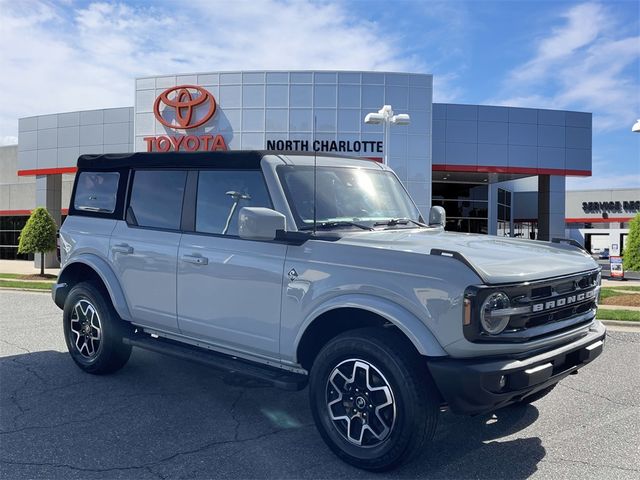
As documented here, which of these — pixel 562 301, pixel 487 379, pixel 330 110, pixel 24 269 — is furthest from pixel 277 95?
pixel 487 379

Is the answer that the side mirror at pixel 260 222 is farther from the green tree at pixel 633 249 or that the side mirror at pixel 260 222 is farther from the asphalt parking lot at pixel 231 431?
the green tree at pixel 633 249

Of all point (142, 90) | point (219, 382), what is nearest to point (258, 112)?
point (142, 90)

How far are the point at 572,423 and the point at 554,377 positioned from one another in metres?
1.27

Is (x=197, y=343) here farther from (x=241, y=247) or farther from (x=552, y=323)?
(x=552, y=323)

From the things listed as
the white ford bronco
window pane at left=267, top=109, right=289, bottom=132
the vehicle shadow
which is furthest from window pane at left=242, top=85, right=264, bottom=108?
the vehicle shadow

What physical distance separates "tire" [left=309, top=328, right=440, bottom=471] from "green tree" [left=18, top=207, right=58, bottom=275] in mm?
20667

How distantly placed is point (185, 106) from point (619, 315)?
20.2 metres

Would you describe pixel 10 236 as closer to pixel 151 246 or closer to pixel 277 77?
pixel 277 77

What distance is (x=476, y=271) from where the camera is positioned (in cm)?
315

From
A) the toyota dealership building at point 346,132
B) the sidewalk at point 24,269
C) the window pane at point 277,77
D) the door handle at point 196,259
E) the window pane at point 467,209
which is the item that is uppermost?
the window pane at point 277,77

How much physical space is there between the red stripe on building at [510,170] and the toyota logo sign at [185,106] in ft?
35.7

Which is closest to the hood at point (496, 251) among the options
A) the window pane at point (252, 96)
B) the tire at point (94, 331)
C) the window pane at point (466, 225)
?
the tire at point (94, 331)

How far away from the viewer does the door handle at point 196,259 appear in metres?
4.46

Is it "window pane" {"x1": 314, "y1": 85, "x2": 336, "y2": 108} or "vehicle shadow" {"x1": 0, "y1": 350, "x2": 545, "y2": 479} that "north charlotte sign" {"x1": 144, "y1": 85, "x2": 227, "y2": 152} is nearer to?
"window pane" {"x1": 314, "y1": 85, "x2": 336, "y2": 108}
